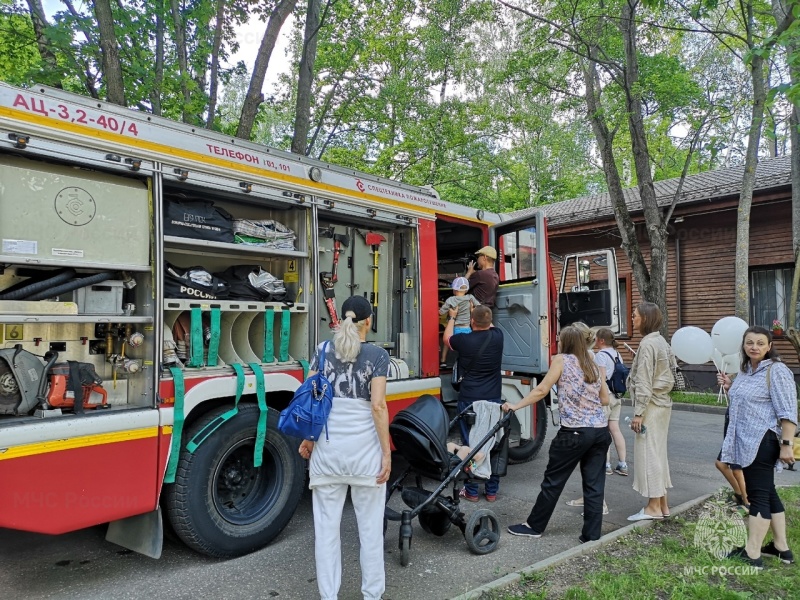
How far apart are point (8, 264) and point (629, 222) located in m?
11.7

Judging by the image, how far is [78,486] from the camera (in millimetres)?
3256

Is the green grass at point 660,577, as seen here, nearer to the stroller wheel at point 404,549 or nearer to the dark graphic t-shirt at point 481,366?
the stroller wheel at point 404,549

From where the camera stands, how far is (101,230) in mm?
3596

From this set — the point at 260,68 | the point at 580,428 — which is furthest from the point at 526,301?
the point at 260,68

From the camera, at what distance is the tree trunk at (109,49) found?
6.91m

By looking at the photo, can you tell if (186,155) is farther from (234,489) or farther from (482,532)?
(482,532)

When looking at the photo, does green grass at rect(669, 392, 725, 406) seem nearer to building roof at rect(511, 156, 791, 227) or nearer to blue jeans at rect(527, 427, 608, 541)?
building roof at rect(511, 156, 791, 227)

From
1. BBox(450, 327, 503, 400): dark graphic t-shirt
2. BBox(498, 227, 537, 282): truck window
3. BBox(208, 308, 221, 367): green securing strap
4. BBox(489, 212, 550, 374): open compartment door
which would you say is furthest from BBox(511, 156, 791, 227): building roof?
BBox(208, 308, 221, 367): green securing strap

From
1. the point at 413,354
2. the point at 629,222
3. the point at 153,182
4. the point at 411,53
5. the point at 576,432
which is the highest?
the point at 411,53

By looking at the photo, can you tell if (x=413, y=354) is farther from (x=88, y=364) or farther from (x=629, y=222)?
(x=629, y=222)

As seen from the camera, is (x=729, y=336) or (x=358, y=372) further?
(x=729, y=336)

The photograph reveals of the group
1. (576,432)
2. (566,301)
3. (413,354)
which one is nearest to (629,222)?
(566,301)

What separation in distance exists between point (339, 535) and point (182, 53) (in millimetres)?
8568

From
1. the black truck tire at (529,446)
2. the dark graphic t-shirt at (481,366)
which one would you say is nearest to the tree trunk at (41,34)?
the dark graphic t-shirt at (481,366)
